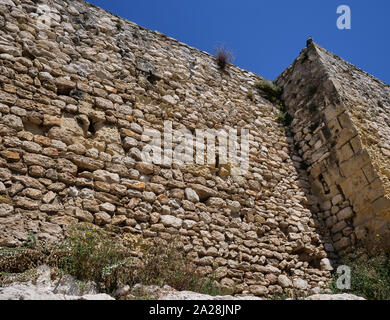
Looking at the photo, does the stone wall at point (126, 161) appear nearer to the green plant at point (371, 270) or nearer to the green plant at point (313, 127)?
the green plant at point (371, 270)

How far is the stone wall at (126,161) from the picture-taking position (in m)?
3.71

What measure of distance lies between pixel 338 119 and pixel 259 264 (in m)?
3.05

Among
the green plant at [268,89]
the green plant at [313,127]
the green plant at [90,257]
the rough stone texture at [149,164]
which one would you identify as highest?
the green plant at [268,89]

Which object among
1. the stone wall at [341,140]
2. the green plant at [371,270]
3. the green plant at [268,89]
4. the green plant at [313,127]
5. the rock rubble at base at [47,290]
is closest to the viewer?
the rock rubble at base at [47,290]

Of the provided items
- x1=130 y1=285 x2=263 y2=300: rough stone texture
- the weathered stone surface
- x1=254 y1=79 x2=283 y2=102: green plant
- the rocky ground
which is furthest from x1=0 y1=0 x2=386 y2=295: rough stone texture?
x1=130 y1=285 x2=263 y2=300: rough stone texture

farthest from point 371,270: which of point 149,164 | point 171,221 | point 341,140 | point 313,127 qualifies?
point 149,164

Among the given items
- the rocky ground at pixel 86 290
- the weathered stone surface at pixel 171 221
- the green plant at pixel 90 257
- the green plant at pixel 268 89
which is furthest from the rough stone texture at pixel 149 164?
the green plant at pixel 268 89

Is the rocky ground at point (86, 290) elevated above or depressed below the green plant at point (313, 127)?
below

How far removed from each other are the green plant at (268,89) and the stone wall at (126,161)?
4.27 ft

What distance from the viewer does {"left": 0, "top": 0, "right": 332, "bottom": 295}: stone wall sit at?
3705 mm

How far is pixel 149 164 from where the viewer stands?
14.7 ft

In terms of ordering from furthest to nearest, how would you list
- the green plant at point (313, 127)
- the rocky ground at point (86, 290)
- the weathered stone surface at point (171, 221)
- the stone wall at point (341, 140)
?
the green plant at point (313, 127) → the stone wall at point (341, 140) → the weathered stone surface at point (171, 221) → the rocky ground at point (86, 290)

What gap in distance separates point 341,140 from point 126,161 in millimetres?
3741

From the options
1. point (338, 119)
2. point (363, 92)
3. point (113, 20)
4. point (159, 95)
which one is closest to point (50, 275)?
point (159, 95)
